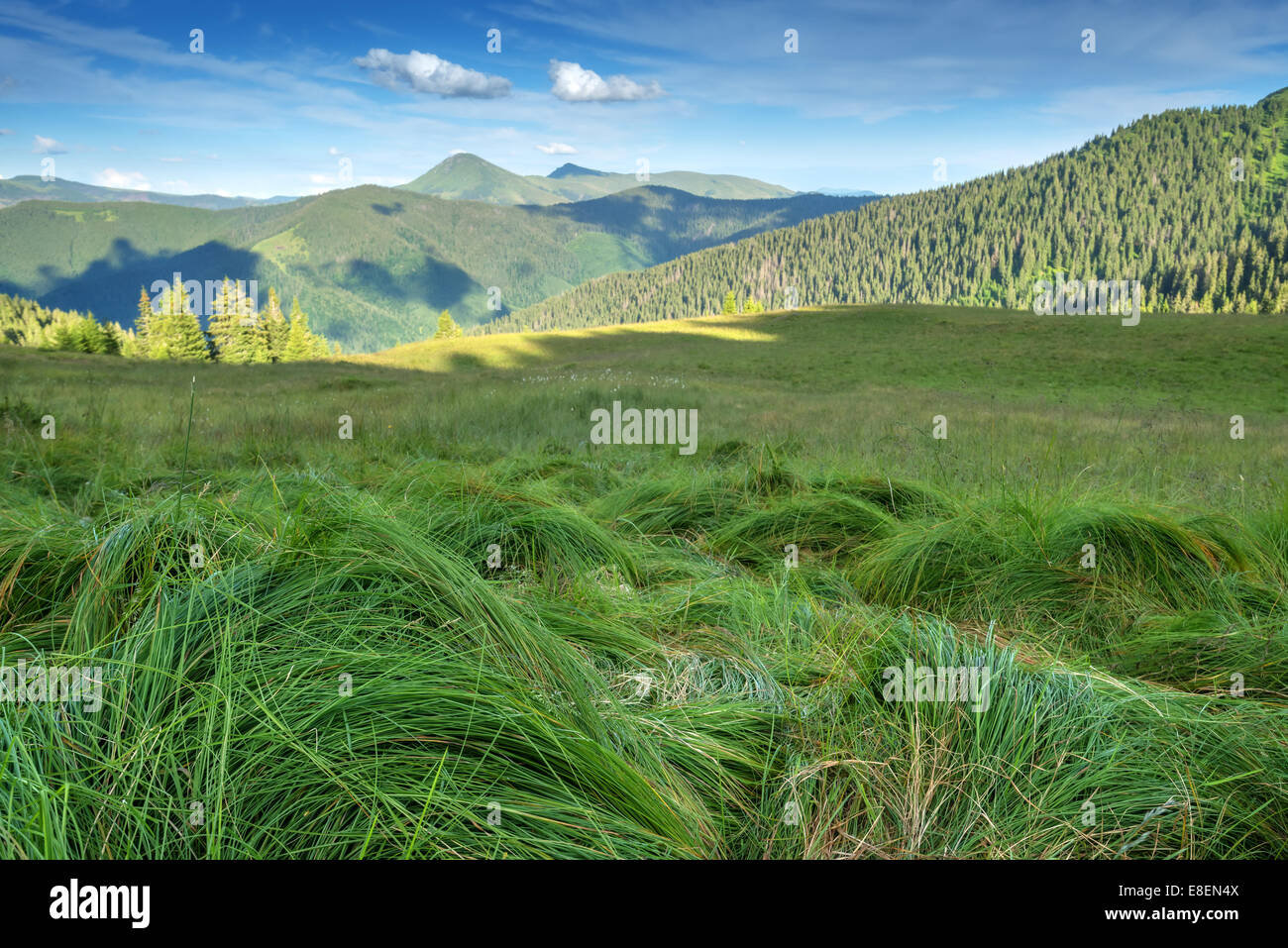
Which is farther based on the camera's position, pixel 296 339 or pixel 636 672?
pixel 296 339

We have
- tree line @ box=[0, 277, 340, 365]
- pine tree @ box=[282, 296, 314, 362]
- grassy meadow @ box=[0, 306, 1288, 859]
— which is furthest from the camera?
Answer: pine tree @ box=[282, 296, 314, 362]

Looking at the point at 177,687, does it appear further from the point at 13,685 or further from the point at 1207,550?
the point at 1207,550

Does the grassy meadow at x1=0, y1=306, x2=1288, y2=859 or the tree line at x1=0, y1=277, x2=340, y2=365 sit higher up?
the tree line at x1=0, y1=277, x2=340, y2=365

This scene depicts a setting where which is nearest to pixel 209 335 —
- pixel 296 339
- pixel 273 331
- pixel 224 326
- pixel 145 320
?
pixel 224 326

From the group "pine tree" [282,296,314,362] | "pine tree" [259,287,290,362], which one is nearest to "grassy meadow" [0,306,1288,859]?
"pine tree" [259,287,290,362]

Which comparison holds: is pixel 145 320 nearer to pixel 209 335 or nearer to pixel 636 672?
pixel 209 335

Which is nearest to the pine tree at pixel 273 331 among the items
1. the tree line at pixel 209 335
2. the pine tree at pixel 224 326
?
the tree line at pixel 209 335

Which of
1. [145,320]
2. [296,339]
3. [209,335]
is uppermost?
[145,320]

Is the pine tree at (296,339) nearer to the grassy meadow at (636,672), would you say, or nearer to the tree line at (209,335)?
the tree line at (209,335)

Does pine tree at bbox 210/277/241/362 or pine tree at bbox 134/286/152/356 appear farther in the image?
pine tree at bbox 134/286/152/356

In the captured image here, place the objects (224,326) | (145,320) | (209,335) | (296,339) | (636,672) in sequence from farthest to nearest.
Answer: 1. (145,320)
2. (296,339)
3. (209,335)
4. (224,326)
5. (636,672)

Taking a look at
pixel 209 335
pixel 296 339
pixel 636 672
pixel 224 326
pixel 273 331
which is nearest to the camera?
pixel 636 672

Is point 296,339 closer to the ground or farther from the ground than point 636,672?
farther from the ground

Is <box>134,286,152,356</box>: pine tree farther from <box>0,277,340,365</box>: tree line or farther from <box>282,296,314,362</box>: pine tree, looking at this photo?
<box>282,296,314,362</box>: pine tree
